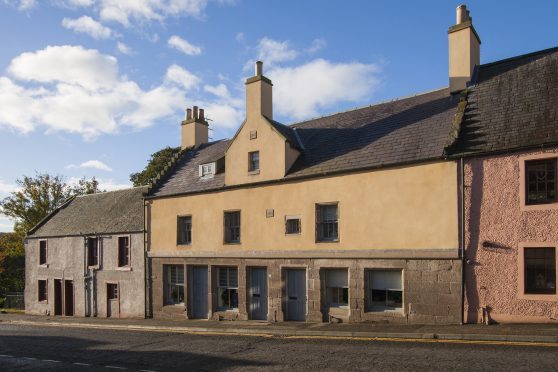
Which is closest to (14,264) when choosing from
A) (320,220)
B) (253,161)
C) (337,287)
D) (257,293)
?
(257,293)

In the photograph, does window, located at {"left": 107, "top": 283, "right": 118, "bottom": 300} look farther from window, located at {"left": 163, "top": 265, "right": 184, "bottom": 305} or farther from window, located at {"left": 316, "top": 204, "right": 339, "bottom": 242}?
window, located at {"left": 316, "top": 204, "right": 339, "bottom": 242}

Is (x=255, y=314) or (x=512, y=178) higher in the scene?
(x=512, y=178)

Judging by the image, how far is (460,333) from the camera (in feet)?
46.6

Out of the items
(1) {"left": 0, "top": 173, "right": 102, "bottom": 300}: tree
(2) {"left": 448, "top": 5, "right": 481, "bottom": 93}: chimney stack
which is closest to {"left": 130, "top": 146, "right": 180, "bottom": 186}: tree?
(1) {"left": 0, "top": 173, "right": 102, "bottom": 300}: tree

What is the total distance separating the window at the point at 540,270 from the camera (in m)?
14.9

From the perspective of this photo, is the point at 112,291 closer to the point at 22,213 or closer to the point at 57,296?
the point at 57,296

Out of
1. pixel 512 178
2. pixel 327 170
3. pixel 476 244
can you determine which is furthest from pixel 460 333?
pixel 327 170

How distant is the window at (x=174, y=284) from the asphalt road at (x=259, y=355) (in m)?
6.62

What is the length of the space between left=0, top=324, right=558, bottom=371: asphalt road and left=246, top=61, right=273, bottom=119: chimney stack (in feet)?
34.7

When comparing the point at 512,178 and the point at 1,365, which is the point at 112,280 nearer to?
the point at 1,365

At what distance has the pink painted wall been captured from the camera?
49.5ft

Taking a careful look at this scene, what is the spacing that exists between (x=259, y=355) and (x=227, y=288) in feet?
33.0

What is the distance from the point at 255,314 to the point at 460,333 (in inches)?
402

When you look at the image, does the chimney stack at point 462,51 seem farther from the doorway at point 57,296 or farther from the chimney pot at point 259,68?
the doorway at point 57,296
